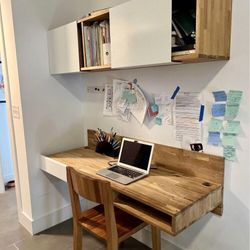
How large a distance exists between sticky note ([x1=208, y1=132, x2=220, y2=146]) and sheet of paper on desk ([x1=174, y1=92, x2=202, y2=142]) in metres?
0.07

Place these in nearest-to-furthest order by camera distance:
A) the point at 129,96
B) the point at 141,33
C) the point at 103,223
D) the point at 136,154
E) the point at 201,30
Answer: the point at 201,30 → the point at 141,33 → the point at 103,223 → the point at 136,154 → the point at 129,96

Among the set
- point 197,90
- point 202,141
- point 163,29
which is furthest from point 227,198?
point 163,29

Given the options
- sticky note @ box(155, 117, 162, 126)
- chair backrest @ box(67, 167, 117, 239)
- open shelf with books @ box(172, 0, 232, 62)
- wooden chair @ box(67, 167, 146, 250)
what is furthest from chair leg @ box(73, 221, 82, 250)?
open shelf with books @ box(172, 0, 232, 62)

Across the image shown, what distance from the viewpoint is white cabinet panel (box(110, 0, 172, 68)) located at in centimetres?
134

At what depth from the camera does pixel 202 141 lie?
1.67 metres

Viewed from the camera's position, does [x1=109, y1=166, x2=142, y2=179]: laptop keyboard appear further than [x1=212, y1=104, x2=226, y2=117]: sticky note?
Yes

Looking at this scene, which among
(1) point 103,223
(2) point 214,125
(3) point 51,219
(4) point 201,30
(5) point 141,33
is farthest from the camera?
(3) point 51,219

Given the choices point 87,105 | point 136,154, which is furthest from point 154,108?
point 87,105

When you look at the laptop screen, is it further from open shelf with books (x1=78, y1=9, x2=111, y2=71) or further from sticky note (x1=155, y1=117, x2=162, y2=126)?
open shelf with books (x1=78, y1=9, x2=111, y2=71)

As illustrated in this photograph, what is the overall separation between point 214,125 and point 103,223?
970mm

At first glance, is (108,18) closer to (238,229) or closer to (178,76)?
(178,76)

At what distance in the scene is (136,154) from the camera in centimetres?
182

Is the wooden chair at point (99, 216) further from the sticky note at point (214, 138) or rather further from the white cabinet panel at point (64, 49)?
the white cabinet panel at point (64, 49)

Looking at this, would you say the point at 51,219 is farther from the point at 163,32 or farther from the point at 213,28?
the point at 213,28
